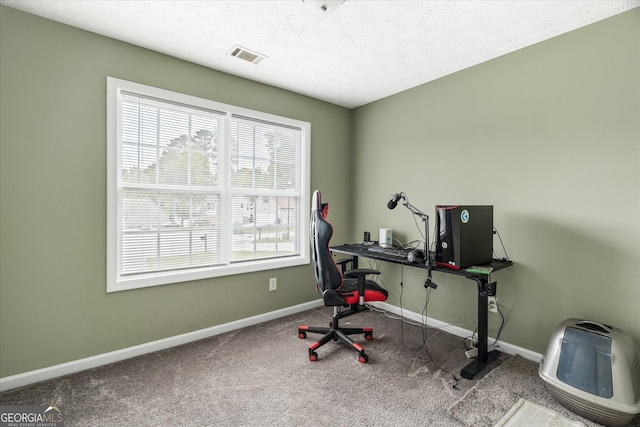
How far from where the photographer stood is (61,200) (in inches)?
84.0

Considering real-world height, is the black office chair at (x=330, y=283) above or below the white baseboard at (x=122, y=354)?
above

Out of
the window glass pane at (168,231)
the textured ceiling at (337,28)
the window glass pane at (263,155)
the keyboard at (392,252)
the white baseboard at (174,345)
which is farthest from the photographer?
the window glass pane at (263,155)

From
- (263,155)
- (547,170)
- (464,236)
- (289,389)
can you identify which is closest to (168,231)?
(263,155)

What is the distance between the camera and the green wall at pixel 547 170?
1.96 meters

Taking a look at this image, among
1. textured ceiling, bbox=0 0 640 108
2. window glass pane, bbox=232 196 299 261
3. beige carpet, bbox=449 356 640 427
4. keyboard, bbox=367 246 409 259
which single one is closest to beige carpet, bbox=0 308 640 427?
beige carpet, bbox=449 356 640 427

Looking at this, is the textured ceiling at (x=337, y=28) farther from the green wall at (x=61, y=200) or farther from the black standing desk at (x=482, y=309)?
the black standing desk at (x=482, y=309)

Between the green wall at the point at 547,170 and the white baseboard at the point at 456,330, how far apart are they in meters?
0.05

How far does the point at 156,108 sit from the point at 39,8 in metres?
0.88

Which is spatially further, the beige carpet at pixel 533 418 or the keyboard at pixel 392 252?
the keyboard at pixel 392 252

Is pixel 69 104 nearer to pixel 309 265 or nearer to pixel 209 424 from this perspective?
pixel 209 424

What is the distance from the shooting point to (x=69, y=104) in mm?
2145

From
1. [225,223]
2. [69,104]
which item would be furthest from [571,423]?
[69,104]

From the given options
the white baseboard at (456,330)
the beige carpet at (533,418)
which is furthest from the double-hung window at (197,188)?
the beige carpet at (533,418)

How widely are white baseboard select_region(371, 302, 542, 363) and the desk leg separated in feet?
1.00
